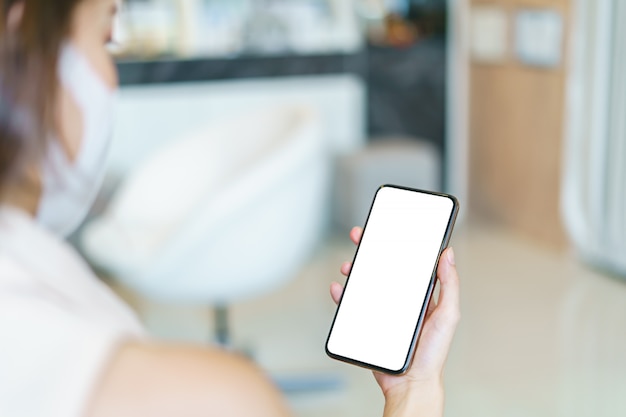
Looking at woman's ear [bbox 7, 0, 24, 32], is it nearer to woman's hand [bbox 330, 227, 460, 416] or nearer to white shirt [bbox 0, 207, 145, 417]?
white shirt [bbox 0, 207, 145, 417]

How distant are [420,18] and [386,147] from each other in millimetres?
711

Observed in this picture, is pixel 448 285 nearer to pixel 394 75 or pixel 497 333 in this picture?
pixel 497 333

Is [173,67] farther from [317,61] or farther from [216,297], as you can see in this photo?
[216,297]

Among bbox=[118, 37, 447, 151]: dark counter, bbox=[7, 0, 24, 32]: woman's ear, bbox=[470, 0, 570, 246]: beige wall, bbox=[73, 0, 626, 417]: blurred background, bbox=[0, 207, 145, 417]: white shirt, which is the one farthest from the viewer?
bbox=[118, 37, 447, 151]: dark counter

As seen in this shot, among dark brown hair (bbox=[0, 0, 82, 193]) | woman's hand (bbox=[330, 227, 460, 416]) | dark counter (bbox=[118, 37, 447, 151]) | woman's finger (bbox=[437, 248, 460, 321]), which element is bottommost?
dark counter (bbox=[118, 37, 447, 151])

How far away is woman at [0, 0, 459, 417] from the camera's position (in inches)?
20.2

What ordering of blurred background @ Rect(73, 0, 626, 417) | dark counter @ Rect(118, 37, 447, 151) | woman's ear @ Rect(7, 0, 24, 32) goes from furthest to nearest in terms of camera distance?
dark counter @ Rect(118, 37, 447, 151), blurred background @ Rect(73, 0, 626, 417), woman's ear @ Rect(7, 0, 24, 32)

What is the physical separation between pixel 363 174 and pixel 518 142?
0.67m

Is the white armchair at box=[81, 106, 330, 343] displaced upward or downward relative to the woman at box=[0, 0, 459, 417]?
downward

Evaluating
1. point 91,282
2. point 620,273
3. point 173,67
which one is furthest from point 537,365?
point 173,67

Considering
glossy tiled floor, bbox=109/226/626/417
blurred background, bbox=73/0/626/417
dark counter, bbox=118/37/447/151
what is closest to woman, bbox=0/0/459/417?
blurred background, bbox=73/0/626/417

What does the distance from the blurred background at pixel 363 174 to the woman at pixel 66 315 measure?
0.85 ft

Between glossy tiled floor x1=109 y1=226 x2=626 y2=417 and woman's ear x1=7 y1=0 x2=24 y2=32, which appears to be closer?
woman's ear x1=7 y1=0 x2=24 y2=32

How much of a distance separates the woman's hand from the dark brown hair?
25 cm
